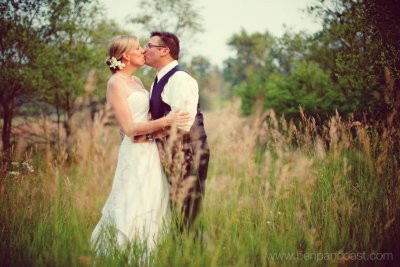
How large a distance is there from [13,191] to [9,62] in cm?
527

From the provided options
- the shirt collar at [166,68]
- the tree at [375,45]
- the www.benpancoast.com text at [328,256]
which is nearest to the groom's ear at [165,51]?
the shirt collar at [166,68]

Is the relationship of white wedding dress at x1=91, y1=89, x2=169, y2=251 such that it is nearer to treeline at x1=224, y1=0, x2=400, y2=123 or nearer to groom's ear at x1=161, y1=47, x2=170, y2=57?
groom's ear at x1=161, y1=47, x2=170, y2=57

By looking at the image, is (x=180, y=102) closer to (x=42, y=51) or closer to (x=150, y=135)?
(x=150, y=135)

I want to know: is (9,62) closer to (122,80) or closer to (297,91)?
(122,80)

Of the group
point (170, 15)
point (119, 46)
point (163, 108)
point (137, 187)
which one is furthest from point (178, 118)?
point (170, 15)

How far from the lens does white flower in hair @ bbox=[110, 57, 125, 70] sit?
3.68 metres

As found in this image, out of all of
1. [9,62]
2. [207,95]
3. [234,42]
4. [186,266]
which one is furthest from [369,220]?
[207,95]

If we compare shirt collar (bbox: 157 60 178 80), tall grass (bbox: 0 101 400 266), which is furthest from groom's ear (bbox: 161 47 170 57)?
tall grass (bbox: 0 101 400 266)

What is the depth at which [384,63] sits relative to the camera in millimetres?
4871

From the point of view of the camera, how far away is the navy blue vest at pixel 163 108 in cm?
361

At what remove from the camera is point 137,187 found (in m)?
3.39

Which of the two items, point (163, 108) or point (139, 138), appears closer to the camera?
point (139, 138)

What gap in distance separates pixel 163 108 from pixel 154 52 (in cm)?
70

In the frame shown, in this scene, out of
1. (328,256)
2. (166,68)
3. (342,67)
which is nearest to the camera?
(328,256)
